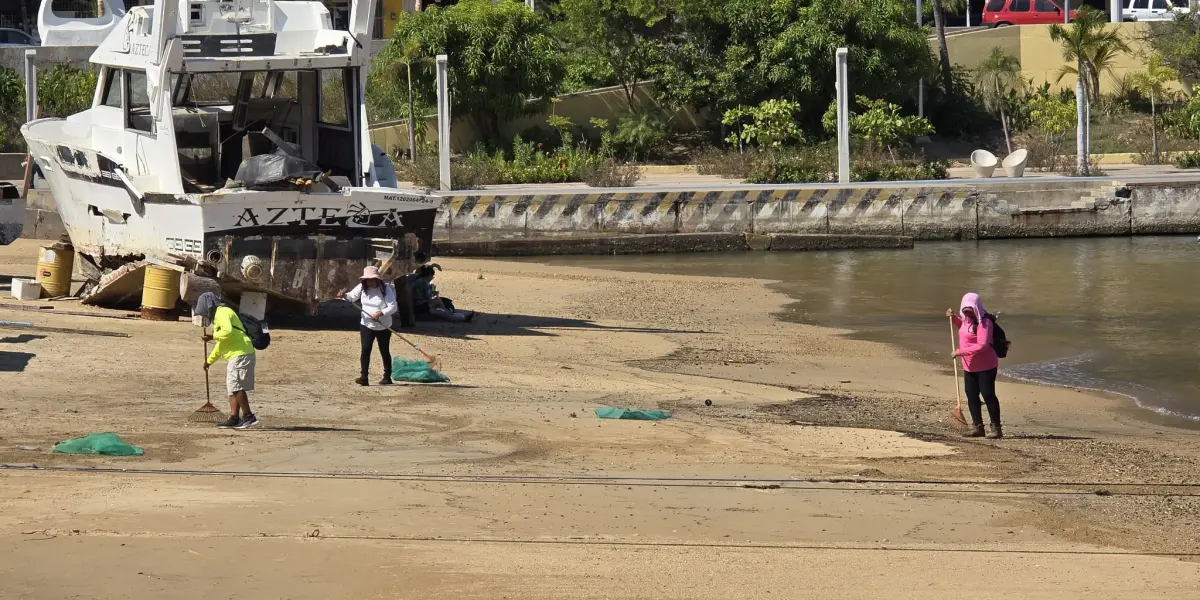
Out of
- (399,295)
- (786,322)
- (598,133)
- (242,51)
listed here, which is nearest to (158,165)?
(242,51)

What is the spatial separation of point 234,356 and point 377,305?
2428 millimetres

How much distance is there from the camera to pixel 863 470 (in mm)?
9703

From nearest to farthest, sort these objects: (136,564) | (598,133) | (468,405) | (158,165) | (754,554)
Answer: (136,564) → (754,554) → (468,405) → (158,165) → (598,133)

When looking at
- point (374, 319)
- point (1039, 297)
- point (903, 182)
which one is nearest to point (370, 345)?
point (374, 319)

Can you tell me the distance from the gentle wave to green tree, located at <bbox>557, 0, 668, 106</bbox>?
21.7 meters

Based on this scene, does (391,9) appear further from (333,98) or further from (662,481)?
(662,481)

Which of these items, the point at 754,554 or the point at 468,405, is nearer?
the point at 754,554

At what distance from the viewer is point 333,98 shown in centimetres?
1642

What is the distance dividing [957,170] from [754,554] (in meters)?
25.9

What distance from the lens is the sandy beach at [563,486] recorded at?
7.25 meters

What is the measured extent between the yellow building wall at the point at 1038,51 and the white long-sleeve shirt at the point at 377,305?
98.7ft

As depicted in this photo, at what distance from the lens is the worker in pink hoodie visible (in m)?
11.5

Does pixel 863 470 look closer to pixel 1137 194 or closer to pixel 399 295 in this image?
pixel 399 295

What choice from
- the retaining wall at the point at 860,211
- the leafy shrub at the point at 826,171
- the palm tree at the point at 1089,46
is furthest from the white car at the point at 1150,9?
the retaining wall at the point at 860,211
